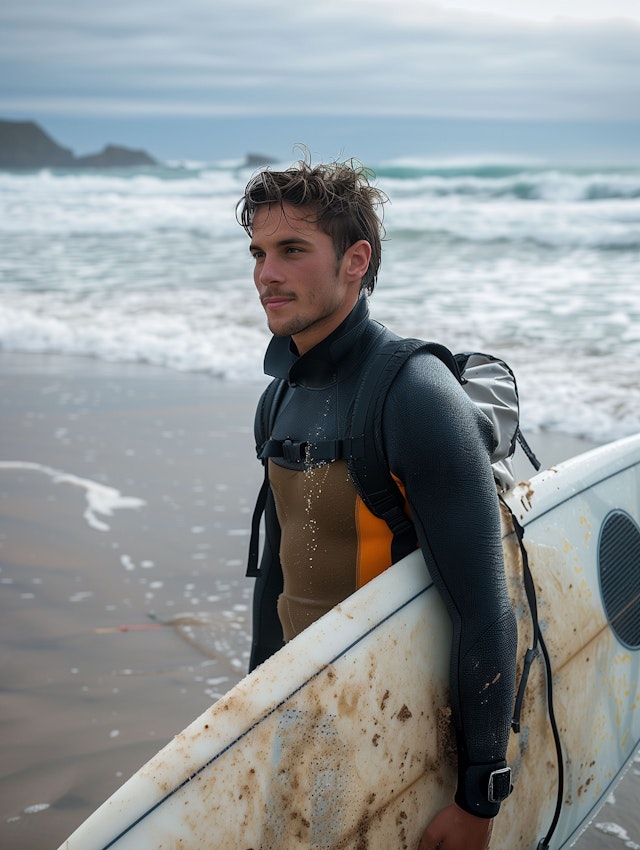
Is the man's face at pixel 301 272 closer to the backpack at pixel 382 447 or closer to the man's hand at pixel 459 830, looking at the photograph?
the backpack at pixel 382 447

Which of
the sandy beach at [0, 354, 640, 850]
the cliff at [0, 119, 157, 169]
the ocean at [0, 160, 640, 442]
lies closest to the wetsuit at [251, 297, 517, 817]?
the sandy beach at [0, 354, 640, 850]

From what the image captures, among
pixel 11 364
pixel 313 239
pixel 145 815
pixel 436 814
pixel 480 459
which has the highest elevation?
pixel 313 239

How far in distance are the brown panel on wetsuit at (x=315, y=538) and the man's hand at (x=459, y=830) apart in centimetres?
45

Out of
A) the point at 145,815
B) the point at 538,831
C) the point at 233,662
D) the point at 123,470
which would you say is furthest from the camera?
the point at 123,470

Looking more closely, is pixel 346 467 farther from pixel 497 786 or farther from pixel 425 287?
pixel 425 287

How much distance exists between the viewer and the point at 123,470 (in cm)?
548

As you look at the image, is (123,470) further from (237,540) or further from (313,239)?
(313,239)

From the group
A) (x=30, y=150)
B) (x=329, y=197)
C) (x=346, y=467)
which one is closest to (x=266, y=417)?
(x=346, y=467)

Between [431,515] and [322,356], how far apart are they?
42cm

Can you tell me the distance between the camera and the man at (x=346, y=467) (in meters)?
1.62

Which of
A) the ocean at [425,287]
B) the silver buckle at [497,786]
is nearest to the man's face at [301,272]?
the silver buckle at [497,786]

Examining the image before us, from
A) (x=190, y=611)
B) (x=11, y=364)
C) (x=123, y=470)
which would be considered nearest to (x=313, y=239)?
(x=190, y=611)

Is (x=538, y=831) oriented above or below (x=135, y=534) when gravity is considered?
above

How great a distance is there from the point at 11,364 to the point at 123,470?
3.45 metres
